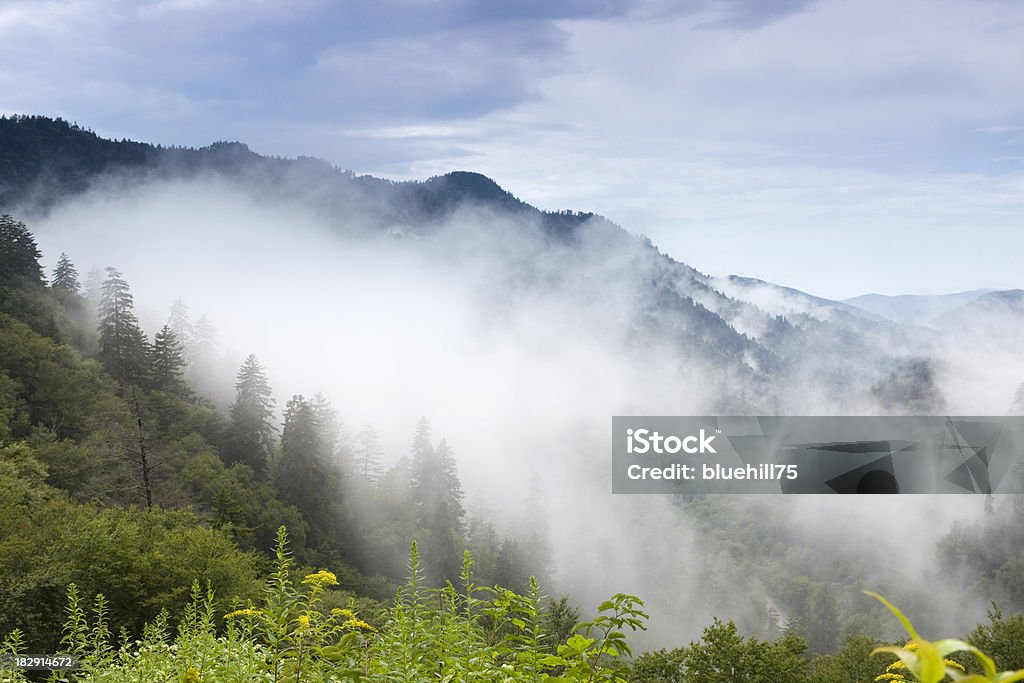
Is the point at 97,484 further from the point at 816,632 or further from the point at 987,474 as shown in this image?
the point at 987,474

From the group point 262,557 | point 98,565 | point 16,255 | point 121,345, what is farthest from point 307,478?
point 98,565

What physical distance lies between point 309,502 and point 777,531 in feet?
514

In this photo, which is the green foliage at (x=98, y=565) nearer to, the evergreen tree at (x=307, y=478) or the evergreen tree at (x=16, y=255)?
the evergreen tree at (x=307, y=478)

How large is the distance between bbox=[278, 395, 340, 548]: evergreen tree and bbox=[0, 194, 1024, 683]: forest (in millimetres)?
174

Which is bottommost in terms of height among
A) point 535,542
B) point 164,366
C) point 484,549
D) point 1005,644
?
point 484,549

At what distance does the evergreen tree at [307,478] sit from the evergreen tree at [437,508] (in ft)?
27.5

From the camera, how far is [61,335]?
63094mm

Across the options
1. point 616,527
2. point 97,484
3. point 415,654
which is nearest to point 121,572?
point 415,654

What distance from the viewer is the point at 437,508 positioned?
65812mm

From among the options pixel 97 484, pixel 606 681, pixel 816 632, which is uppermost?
pixel 606 681

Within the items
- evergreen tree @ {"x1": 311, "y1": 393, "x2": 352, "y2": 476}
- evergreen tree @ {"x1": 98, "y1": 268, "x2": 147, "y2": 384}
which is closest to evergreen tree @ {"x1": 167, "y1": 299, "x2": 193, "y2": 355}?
evergreen tree @ {"x1": 98, "y1": 268, "x2": 147, "y2": 384}

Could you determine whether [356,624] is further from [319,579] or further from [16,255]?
[16,255]

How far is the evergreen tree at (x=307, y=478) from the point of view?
191ft

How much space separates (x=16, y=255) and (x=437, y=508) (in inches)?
1753
